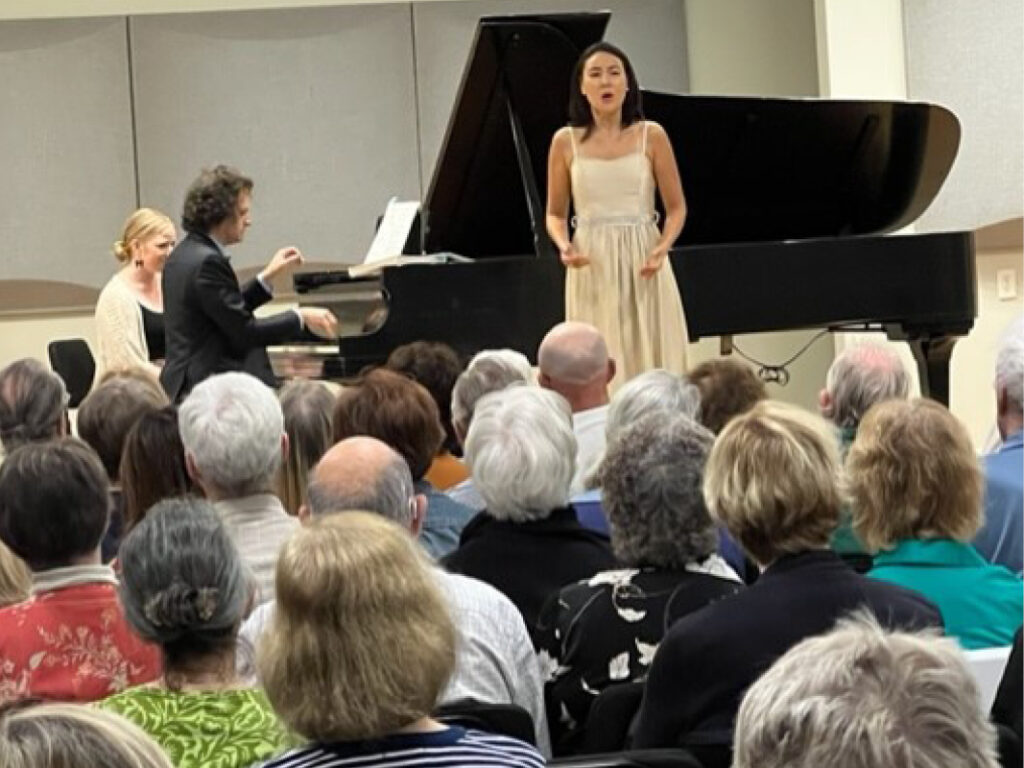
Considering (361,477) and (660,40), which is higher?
(660,40)

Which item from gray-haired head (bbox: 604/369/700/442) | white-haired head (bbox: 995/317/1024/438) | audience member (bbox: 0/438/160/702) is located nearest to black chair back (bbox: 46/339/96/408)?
gray-haired head (bbox: 604/369/700/442)

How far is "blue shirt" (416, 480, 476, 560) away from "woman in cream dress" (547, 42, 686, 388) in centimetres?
241

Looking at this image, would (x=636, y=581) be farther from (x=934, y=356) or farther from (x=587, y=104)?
(x=934, y=356)

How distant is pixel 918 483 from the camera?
2.78 m

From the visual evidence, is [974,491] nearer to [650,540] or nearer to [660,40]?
[650,540]

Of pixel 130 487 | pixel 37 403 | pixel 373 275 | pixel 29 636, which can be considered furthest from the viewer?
pixel 373 275

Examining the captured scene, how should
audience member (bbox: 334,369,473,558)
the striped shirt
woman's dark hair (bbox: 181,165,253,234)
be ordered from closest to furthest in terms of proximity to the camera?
1. the striped shirt
2. audience member (bbox: 334,369,473,558)
3. woman's dark hair (bbox: 181,165,253,234)

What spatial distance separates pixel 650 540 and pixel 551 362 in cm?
165

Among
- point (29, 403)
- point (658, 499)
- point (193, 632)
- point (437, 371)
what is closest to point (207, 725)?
point (193, 632)

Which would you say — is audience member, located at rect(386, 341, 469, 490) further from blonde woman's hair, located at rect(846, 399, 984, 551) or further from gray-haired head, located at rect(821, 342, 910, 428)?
blonde woman's hair, located at rect(846, 399, 984, 551)

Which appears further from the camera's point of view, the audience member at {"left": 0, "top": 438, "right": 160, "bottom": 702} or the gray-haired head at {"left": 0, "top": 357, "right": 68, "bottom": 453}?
the gray-haired head at {"left": 0, "top": 357, "right": 68, "bottom": 453}

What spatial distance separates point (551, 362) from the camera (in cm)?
431

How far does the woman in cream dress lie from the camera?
5727 millimetres

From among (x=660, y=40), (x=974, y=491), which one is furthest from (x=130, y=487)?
(x=660, y=40)
